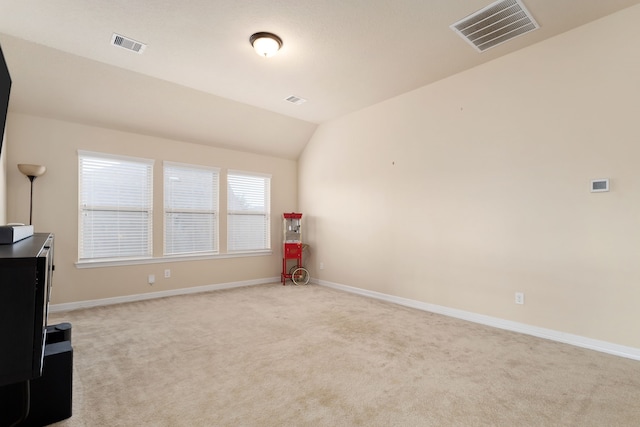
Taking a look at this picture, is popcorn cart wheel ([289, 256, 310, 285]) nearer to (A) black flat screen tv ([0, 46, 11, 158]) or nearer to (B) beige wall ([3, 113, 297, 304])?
(B) beige wall ([3, 113, 297, 304])

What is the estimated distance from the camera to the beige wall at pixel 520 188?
9.44 feet

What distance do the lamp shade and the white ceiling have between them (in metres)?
0.77

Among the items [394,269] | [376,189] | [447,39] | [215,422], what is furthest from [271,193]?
[215,422]

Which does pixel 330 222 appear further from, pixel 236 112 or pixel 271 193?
pixel 236 112

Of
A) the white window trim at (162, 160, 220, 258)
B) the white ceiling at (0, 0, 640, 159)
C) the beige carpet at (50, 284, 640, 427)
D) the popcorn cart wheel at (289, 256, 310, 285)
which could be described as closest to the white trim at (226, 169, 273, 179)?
the white window trim at (162, 160, 220, 258)

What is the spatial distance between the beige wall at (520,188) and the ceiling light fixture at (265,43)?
2172 mm

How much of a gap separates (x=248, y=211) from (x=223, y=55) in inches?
121

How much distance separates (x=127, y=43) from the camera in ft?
10.7

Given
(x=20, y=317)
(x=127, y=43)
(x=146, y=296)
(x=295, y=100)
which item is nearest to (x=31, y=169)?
(x=127, y=43)

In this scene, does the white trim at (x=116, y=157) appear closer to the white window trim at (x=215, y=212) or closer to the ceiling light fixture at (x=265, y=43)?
the white window trim at (x=215, y=212)

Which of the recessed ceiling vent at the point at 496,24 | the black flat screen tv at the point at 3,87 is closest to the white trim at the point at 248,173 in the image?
the black flat screen tv at the point at 3,87

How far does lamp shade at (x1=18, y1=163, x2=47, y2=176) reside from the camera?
12.4 ft

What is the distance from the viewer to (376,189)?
5.05m

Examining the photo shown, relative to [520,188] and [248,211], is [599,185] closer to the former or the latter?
[520,188]
